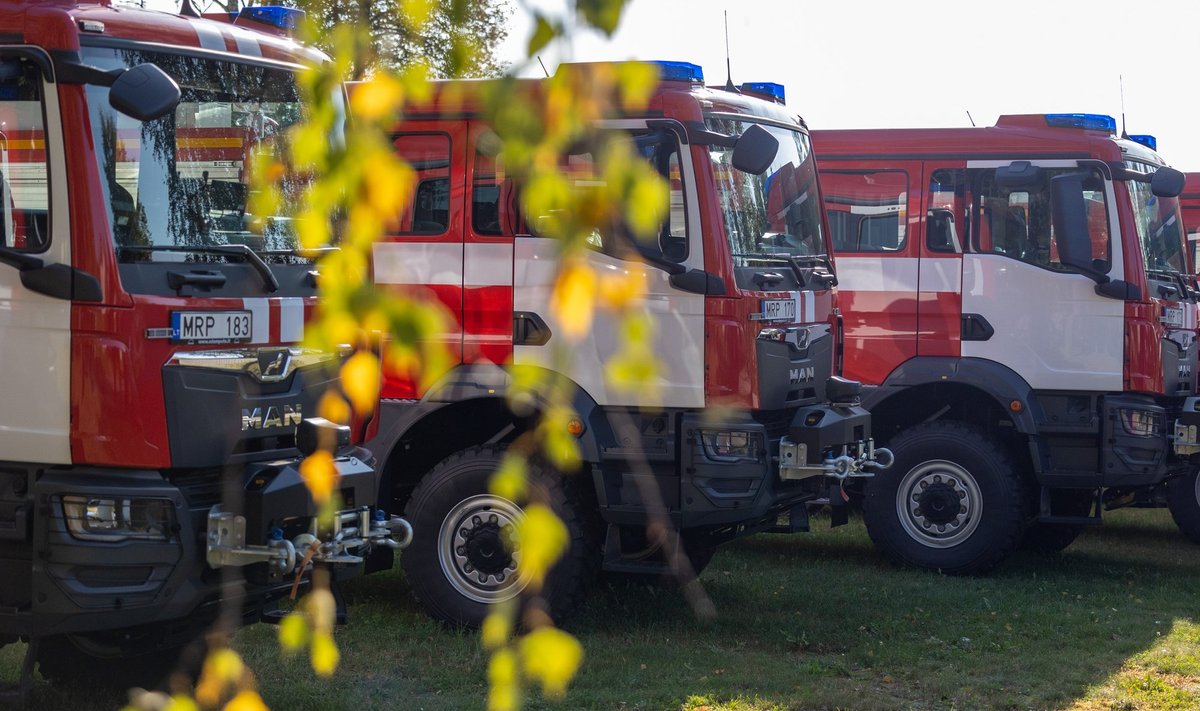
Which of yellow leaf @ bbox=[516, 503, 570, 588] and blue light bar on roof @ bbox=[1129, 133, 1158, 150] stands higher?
blue light bar on roof @ bbox=[1129, 133, 1158, 150]

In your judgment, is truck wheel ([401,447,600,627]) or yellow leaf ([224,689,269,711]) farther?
truck wheel ([401,447,600,627])

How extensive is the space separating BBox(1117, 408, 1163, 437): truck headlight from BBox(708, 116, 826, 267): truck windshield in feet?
7.74

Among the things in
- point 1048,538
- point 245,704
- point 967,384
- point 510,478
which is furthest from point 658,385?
point 510,478

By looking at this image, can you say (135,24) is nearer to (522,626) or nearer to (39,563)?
(39,563)

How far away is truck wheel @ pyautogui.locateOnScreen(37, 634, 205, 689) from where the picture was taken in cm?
615

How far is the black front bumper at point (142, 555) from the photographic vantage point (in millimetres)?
4934

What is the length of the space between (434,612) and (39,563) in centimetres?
286

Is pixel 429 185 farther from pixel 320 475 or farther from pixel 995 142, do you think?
pixel 320 475

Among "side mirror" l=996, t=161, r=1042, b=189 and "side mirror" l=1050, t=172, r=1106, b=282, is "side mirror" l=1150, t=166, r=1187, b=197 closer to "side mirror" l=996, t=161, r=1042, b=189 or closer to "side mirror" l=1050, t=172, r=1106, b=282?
"side mirror" l=1050, t=172, r=1106, b=282

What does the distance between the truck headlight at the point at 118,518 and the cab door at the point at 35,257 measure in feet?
0.57

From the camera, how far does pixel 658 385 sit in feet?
22.6

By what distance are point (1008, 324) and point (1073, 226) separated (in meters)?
0.75

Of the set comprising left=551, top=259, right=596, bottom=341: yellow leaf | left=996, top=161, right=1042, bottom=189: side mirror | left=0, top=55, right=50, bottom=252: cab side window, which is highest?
left=996, top=161, right=1042, bottom=189: side mirror

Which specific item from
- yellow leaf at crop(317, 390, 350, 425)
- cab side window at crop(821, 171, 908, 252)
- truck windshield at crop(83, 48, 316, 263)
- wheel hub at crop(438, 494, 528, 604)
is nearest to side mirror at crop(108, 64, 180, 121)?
truck windshield at crop(83, 48, 316, 263)
